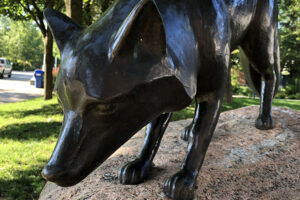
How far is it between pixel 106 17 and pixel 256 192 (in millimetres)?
1695

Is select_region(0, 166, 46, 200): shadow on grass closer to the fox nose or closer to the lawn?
the lawn

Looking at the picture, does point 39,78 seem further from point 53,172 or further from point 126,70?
point 126,70

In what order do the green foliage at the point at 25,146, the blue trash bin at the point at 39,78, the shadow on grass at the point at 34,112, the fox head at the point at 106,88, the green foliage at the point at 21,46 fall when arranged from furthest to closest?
the green foliage at the point at 21,46 < the blue trash bin at the point at 39,78 < the shadow on grass at the point at 34,112 < the green foliage at the point at 25,146 < the fox head at the point at 106,88

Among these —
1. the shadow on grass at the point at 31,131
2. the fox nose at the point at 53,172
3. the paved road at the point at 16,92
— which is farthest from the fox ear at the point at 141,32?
the paved road at the point at 16,92

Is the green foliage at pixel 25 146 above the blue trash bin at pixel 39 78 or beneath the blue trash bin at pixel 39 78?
beneath

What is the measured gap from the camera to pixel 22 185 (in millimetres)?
3615

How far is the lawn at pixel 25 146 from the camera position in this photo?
3.57 m

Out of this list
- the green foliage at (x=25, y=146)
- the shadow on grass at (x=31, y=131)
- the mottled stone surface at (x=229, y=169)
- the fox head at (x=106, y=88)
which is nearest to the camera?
the fox head at (x=106, y=88)

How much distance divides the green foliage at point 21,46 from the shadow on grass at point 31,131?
47.6 meters

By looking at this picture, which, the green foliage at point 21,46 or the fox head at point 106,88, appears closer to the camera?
the fox head at point 106,88

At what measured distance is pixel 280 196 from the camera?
6.48ft

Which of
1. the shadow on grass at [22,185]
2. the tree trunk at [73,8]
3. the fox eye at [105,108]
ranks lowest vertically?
the shadow on grass at [22,185]

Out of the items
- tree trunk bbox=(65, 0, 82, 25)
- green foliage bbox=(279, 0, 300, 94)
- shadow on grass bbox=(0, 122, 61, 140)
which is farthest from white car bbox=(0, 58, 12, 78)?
green foliage bbox=(279, 0, 300, 94)

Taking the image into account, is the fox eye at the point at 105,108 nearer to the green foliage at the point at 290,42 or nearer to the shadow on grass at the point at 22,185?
the shadow on grass at the point at 22,185
